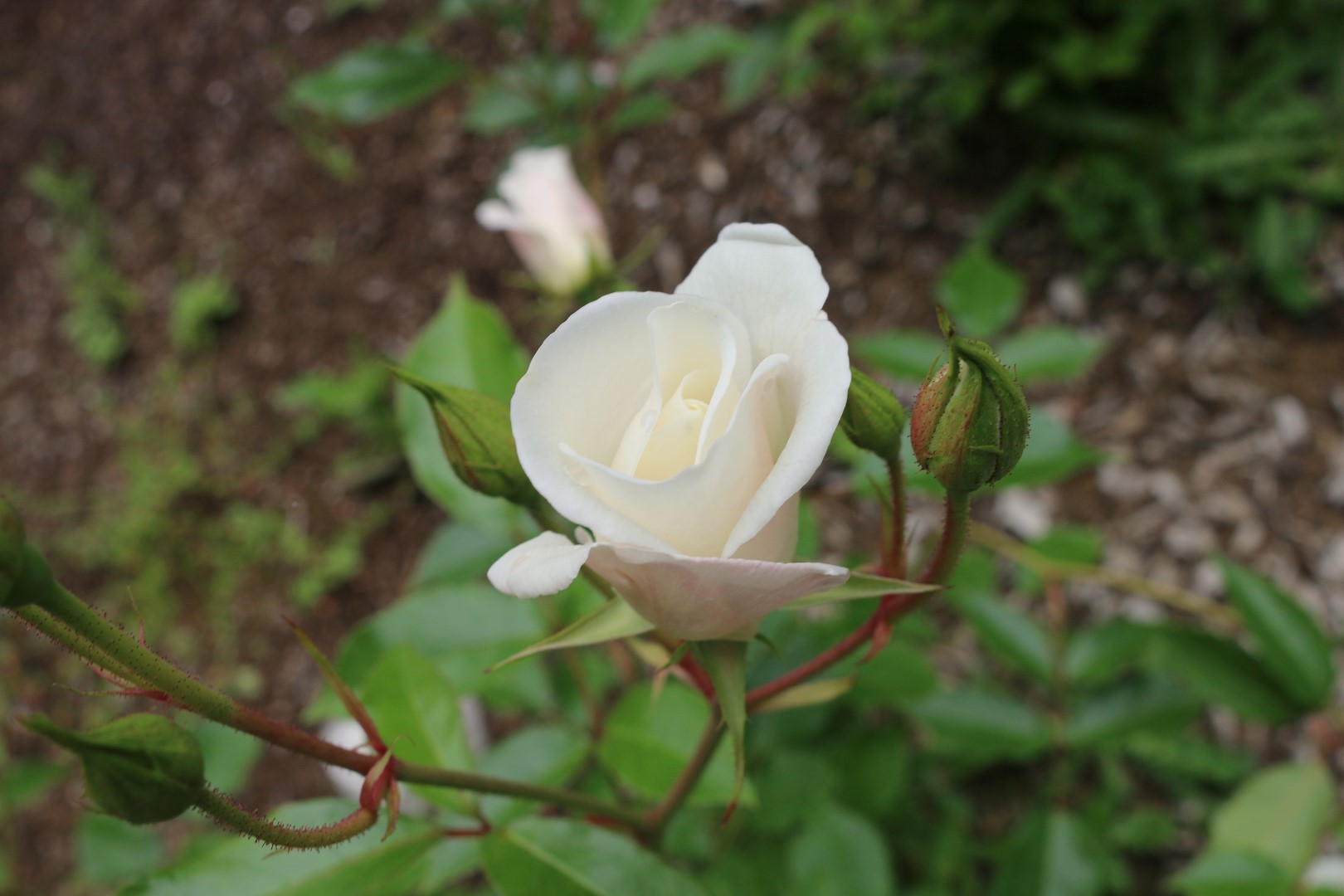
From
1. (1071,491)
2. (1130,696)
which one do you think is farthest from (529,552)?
(1071,491)

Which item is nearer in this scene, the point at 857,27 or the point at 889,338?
the point at 889,338

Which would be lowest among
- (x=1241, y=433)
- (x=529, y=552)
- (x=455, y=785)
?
(x=1241, y=433)

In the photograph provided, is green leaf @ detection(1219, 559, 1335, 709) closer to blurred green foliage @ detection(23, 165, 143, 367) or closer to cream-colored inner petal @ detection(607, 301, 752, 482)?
cream-colored inner petal @ detection(607, 301, 752, 482)

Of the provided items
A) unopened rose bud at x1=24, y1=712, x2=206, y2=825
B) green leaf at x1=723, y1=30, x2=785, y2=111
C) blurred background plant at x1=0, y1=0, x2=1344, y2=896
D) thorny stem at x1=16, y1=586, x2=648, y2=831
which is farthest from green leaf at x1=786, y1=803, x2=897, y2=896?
green leaf at x1=723, y1=30, x2=785, y2=111

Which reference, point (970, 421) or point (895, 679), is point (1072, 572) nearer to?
point (895, 679)

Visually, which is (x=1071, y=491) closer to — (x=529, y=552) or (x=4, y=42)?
(x=529, y=552)

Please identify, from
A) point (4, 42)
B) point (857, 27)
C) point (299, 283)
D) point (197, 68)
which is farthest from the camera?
A: point (4, 42)
